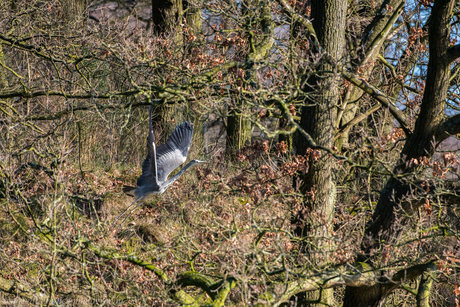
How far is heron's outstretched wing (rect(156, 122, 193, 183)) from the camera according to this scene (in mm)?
6297

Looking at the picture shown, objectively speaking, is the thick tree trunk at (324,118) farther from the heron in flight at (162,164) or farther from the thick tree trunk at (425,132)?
the heron in flight at (162,164)

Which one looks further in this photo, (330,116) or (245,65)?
(330,116)

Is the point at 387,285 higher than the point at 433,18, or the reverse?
the point at 433,18

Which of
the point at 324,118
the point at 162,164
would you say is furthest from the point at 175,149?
the point at 324,118

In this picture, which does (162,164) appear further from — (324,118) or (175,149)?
(324,118)

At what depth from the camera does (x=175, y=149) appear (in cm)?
643

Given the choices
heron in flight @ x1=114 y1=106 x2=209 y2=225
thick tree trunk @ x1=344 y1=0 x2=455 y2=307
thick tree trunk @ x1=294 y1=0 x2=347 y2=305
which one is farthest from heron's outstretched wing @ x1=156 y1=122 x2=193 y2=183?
thick tree trunk @ x1=344 y1=0 x2=455 y2=307

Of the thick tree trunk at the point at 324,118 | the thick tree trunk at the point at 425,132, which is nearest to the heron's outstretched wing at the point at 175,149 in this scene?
the thick tree trunk at the point at 324,118

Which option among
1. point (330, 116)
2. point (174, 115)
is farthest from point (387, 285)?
point (174, 115)

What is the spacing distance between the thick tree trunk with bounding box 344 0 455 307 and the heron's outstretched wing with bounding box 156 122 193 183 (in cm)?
266

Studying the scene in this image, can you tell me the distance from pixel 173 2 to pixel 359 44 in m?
4.32

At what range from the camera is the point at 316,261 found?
472cm

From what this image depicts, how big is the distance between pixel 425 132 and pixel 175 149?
125 inches

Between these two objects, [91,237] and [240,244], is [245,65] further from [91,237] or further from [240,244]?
[91,237]
